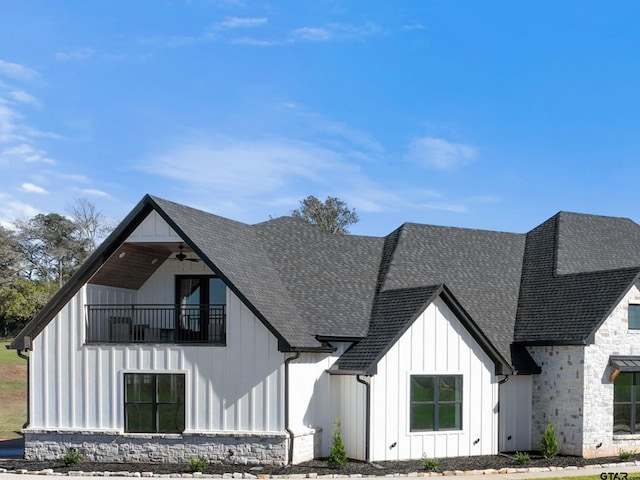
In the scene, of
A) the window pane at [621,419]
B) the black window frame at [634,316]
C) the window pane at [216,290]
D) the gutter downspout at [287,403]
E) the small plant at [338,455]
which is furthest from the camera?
the window pane at [216,290]

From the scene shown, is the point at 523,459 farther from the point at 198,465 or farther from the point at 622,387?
the point at 198,465

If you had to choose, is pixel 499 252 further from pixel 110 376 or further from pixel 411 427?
pixel 110 376

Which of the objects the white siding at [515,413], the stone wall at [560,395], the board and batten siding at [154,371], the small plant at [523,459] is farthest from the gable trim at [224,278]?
the stone wall at [560,395]

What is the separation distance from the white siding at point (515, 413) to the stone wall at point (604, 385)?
2.05 metres

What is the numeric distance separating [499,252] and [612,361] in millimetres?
6897

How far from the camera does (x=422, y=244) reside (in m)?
28.0

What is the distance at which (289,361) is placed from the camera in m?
21.2

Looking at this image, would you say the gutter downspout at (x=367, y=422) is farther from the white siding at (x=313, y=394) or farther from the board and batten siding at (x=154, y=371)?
the board and batten siding at (x=154, y=371)

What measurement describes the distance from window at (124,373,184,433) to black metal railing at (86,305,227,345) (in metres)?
1.04

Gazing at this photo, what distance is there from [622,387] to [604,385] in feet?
2.54

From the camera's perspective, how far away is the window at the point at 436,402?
869 inches

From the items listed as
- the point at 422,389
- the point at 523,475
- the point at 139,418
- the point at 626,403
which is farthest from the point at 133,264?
the point at 626,403

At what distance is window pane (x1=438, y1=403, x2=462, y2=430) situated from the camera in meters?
22.3

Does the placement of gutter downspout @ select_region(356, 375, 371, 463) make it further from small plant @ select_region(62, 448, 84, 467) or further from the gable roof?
small plant @ select_region(62, 448, 84, 467)
